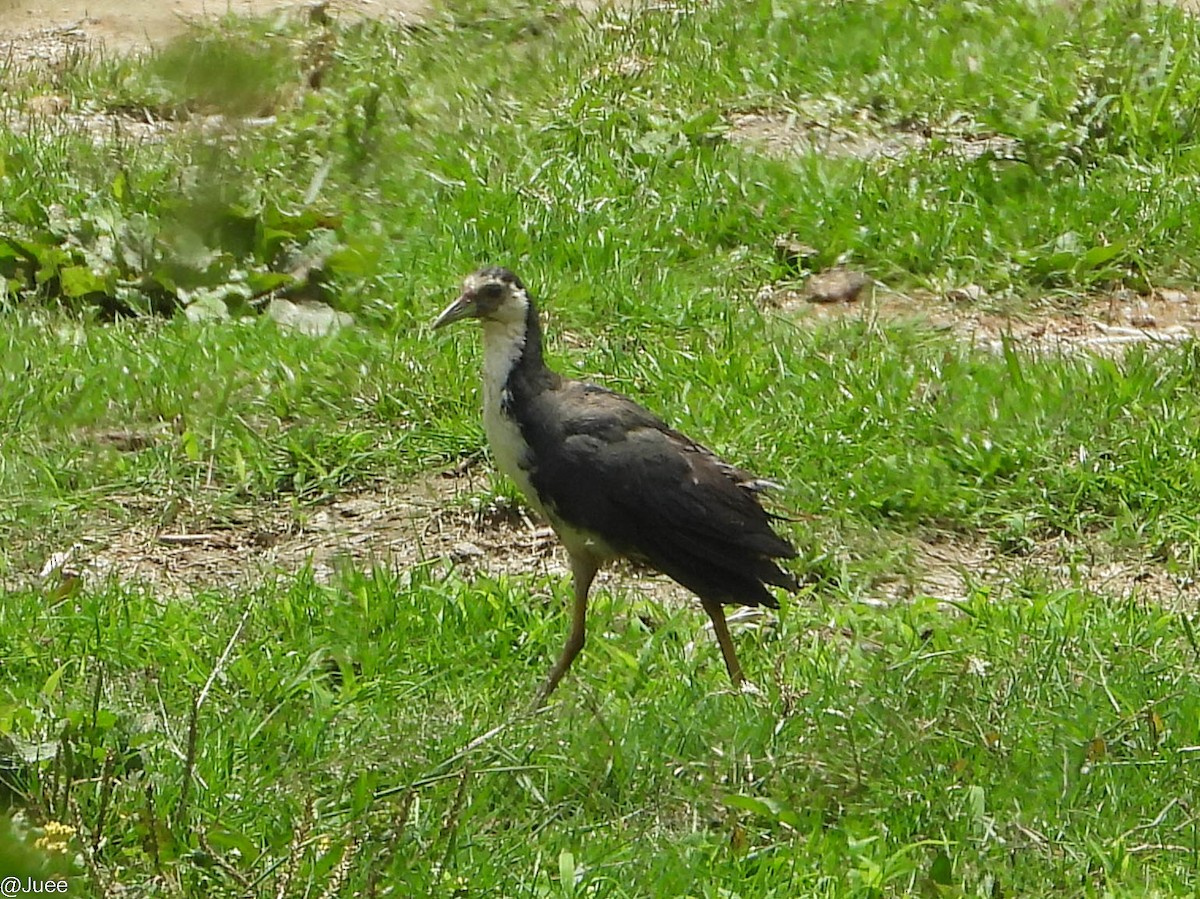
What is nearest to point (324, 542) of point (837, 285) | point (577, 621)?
point (577, 621)

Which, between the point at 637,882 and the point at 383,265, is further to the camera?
the point at 383,265

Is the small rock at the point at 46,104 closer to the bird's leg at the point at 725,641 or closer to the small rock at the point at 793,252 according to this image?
the small rock at the point at 793,252

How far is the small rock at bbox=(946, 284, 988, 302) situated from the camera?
6.91 m

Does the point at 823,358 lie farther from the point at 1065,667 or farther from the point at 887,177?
the point at 1065,667

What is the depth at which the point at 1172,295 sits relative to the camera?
6.97 m

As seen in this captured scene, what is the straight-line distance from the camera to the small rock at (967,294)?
6910 mm

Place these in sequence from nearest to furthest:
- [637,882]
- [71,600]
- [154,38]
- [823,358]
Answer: [637,882]
[71,600]
[823,358]
[154,38]

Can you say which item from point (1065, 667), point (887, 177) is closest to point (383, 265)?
point (887, 177)

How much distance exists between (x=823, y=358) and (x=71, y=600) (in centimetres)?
264

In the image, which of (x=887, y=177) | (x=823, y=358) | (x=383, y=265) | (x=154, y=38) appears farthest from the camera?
(x=154, y=38)

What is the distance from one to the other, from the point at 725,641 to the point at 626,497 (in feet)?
1.44

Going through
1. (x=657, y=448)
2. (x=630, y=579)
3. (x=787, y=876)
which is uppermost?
(x=657, y=448)

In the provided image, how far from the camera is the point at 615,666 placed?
16.0ft

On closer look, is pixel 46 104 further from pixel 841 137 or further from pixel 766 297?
pixel 841 137
